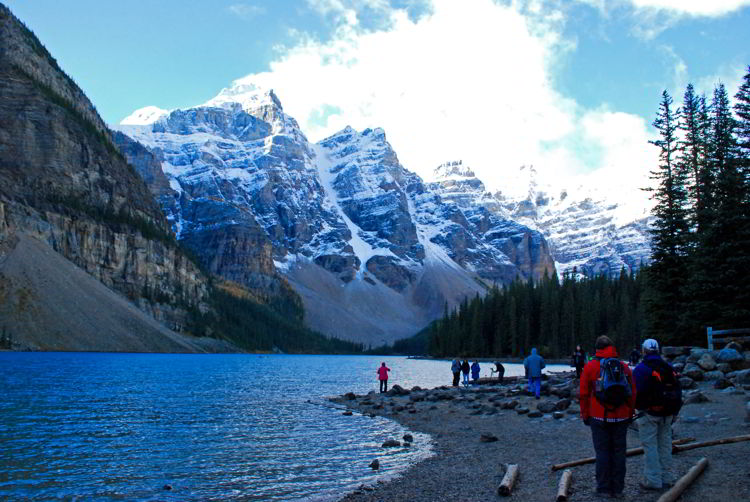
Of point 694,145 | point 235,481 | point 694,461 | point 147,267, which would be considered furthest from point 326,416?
point 147,267

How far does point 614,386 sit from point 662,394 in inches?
44.7

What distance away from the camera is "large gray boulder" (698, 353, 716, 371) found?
27.9 meters

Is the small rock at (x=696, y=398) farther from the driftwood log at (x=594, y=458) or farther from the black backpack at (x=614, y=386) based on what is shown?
the black backpack at (x=614, y=386)

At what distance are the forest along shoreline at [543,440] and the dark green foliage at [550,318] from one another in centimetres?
7072

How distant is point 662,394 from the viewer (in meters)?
11.4

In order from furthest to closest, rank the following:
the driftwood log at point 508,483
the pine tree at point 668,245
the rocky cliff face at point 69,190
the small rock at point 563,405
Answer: the rocky cliff face at point 69,190 → the pine tree at point 668,245 → the small rock at point 563,405 → the driftwood log at point 508,483

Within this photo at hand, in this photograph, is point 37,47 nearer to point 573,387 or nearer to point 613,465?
point 573,387

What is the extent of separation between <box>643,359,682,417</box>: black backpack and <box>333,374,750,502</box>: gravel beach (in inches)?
58.9

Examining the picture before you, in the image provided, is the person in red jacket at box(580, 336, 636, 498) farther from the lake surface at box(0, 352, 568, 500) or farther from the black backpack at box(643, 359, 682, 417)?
the lake surface at box(0, 352, 568, 500)

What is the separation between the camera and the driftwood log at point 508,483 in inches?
528

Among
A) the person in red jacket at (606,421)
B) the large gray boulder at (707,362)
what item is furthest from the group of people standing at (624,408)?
the large gray boulder at (707,362)

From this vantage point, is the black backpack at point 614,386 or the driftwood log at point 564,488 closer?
the black backpack at point 614,386

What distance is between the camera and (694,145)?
159 feet

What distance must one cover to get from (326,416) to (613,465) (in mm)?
23510
